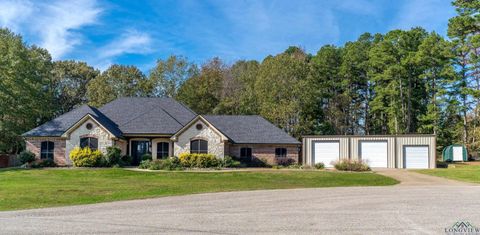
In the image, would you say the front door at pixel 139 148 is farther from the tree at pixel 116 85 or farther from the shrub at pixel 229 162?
the tree at pixel 116 85

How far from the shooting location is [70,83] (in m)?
61.6

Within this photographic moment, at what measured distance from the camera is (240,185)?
69.2 feet

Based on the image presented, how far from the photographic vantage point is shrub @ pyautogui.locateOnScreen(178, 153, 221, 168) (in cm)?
3397

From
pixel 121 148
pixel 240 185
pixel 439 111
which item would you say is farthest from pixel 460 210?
pixel 439 111

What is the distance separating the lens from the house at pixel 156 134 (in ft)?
115

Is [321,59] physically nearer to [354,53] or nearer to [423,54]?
[354,53]

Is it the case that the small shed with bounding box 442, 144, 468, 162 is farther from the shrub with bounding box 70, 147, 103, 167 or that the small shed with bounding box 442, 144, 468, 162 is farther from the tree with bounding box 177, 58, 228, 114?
the shrub with bounding box 70, 147, 103, 167

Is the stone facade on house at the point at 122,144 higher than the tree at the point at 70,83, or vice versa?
the tree at the point at 70,83

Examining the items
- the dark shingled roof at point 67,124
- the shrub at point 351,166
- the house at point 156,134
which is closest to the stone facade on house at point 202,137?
the house at point 156,134

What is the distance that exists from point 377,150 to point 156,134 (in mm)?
17857

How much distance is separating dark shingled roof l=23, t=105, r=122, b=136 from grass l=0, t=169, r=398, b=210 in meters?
7.03

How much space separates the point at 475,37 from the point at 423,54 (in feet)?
59.5

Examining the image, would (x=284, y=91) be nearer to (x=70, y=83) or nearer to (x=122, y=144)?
(x=122, y=144)

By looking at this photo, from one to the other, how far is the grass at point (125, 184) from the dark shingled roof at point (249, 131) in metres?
10.7
